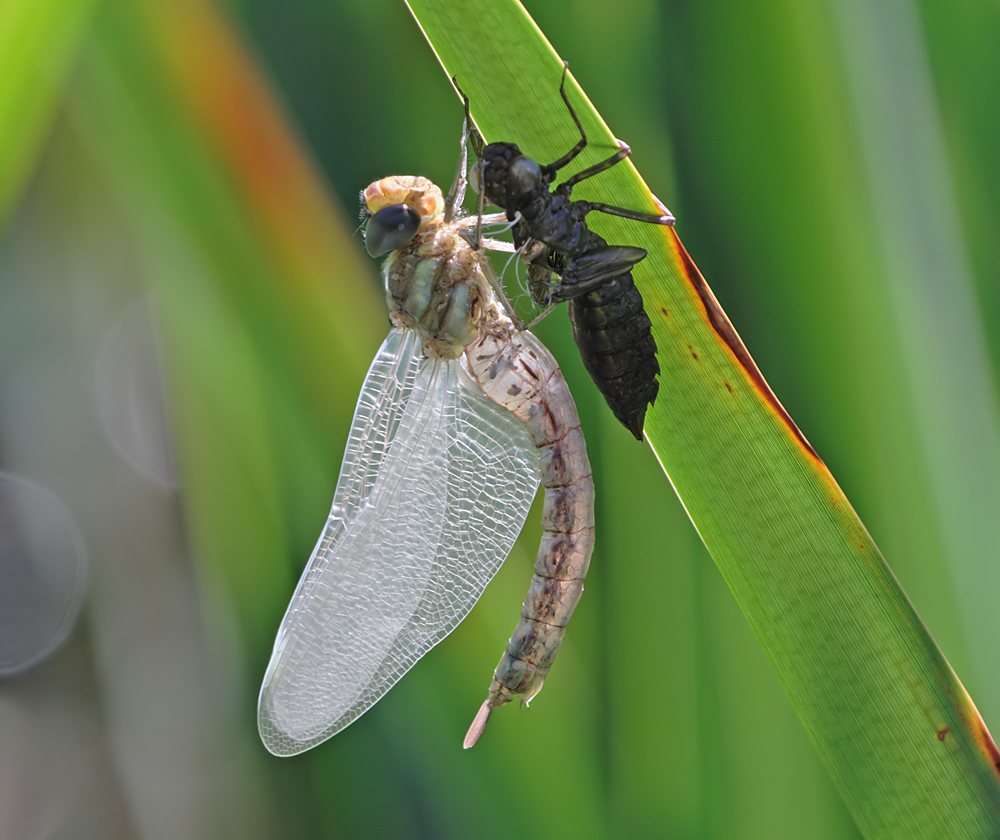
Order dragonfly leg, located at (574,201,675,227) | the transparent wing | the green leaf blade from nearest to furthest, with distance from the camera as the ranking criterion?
1. the green leaf blade
2. dragonfly leg, located at (574,201,675,227)
3. the transparent wing

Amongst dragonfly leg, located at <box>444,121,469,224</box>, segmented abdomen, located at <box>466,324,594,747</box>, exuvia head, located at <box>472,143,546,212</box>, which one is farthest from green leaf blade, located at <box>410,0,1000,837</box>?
segmented abdomen, located at <box>466,324,594,747</box>

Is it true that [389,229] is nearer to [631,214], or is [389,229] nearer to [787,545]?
[631,214]

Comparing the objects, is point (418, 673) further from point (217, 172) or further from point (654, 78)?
point (654, 78)

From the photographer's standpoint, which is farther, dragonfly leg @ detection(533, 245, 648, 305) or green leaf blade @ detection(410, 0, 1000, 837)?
dragonfly leg @ detection(533, 245, 648, 305)

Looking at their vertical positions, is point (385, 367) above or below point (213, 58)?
below

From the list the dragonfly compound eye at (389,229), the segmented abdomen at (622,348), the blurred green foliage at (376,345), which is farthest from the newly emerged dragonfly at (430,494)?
the segmented abdomen at (622,348)

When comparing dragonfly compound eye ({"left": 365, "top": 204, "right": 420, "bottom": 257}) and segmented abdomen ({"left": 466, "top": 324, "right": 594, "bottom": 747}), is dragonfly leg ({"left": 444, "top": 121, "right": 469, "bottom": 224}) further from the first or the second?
segmented abdomen ({"left": 466, "top": 324, "right": 594, "bottom": 747})

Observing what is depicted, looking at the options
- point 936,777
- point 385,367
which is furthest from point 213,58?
point 936,777
